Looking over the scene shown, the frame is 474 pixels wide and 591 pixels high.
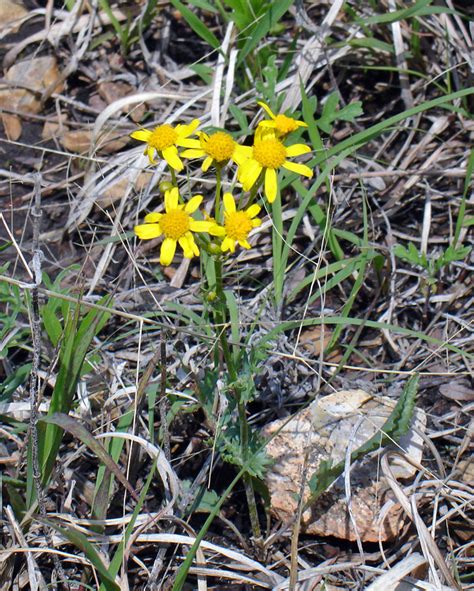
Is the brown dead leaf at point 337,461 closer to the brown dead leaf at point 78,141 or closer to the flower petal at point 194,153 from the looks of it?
the flower petal at point 194,153

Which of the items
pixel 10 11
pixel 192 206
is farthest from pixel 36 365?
pixel 10 11

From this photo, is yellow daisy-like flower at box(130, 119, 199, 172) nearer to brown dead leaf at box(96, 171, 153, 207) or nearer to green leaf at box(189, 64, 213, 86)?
brown dead leaf at box(96, 171, 153, 207)

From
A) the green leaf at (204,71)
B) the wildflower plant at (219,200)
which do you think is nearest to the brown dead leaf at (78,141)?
the green leaf at (204,71)

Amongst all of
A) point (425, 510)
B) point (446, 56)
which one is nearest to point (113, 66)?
point (446, 56)

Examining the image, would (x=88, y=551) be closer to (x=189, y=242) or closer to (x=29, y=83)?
(x=189, y=242)

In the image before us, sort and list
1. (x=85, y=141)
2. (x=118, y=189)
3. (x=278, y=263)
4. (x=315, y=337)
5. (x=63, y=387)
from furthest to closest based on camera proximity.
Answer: (x=85, y=141) < (x=118, y=189) < (x=315, y=337) < (x=278, y=263) < (x=63, y=387)

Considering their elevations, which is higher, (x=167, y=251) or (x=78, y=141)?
(x=167, y=251)

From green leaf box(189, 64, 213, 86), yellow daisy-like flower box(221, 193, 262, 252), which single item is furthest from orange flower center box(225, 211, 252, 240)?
green leaf box(189, 64, 213, 86)
